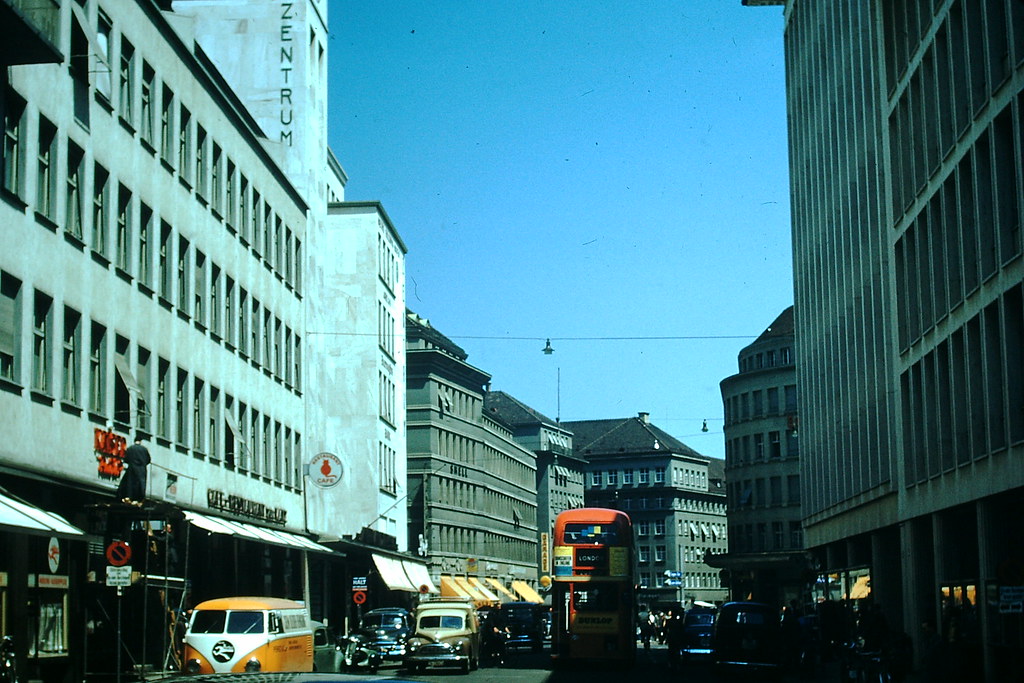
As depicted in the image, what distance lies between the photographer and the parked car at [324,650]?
1394 inches

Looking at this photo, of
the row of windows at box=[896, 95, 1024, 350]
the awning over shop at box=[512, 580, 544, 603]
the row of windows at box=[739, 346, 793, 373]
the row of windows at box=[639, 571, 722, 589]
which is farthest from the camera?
the row of windows at box=[639, 571, 722, 589]

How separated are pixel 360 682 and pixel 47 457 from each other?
24.2m

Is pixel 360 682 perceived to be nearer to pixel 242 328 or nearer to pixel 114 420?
pixel 114 420

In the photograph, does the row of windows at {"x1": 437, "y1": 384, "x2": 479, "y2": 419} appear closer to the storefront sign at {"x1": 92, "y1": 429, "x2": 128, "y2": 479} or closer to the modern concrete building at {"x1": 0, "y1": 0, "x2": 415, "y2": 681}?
the modern concrete building at {"x1": 0, "y1": 0, "x2": 415, "y2": 681}

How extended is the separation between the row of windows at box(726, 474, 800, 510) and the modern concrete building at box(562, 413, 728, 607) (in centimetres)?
4246

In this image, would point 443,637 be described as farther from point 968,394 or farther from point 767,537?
point 767,537

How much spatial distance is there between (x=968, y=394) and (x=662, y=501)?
147687mm

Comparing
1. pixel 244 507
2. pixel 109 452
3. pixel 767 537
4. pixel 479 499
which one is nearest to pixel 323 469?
pixel 244 507

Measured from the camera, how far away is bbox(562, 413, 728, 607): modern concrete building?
174500mm

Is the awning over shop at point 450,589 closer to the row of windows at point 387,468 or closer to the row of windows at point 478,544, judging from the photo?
the row of windows at point 478,544

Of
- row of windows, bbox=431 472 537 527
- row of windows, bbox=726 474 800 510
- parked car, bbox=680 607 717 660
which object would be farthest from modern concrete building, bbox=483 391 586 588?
parked car, bbox=680 607 717 660

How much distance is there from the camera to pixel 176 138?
40312mm

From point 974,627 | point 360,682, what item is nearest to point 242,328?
point 974,627

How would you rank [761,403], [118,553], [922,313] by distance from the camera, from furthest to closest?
[761,403] → [922,313] → [118,553]
